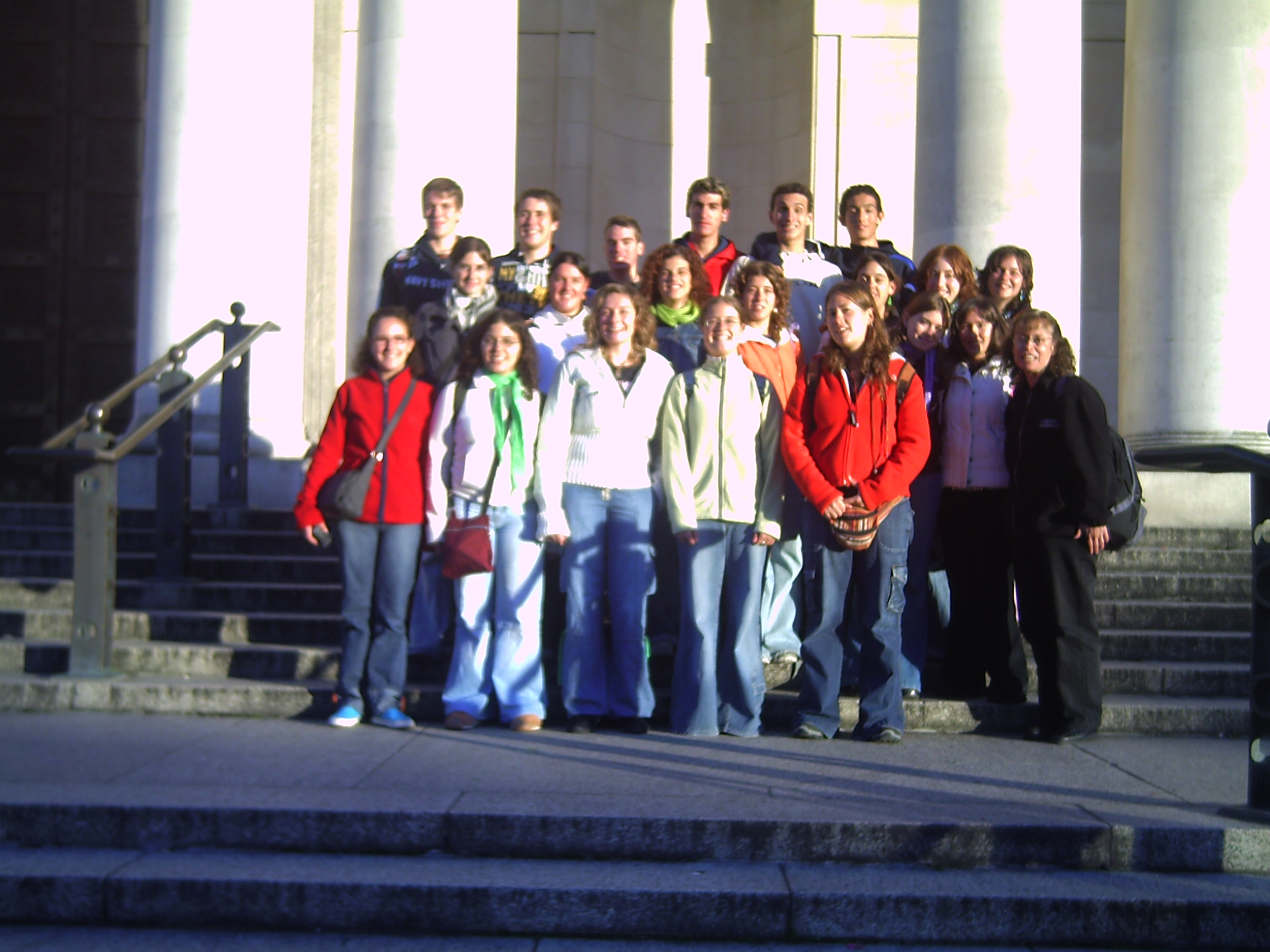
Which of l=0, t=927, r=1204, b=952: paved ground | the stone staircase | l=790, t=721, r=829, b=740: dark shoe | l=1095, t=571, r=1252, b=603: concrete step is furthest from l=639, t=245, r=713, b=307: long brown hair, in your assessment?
l=0, t=927, r=1204, b=952: paved ground

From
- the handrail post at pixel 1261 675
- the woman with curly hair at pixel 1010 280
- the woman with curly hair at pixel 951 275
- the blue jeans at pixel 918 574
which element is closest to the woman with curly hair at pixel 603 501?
the blue jeans at pixel 918 574

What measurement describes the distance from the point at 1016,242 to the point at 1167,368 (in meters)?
2.11

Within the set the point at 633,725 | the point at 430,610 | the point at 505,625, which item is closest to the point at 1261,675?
the point at 633,725

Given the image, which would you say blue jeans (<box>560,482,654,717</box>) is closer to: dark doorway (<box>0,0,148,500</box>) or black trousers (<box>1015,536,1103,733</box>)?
black trousers (<box>1015,536,1103,733</box>)

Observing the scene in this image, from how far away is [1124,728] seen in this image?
6.48m

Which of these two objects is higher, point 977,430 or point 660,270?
point 660,270

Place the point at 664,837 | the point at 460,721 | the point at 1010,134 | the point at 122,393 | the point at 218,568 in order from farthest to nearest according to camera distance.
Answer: the point at 1010,134 < the point at 218,568 < the point at 122,393 < the point at 460,721 < the point at 664,837

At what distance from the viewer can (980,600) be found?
655cm

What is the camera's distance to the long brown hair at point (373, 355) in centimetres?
660

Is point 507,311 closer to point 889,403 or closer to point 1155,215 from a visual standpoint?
point 889,403

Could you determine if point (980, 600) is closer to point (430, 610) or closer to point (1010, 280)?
point (1010, 280)

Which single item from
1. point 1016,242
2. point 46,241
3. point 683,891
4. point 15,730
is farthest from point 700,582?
point 46,241

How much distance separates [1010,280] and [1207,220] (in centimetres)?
435

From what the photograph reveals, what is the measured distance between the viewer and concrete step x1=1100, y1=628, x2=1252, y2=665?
7.30 m
